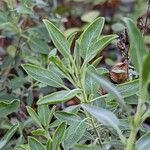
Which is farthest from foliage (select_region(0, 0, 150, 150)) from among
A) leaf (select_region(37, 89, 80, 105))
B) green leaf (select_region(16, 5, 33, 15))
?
green leaf (select_region(16, 5, 33, 15))

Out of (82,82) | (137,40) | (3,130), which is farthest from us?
(3,130)

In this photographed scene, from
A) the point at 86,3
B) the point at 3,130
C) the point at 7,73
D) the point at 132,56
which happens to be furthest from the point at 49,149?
the point at 86,3

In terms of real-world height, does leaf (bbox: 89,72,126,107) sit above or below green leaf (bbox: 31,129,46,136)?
above

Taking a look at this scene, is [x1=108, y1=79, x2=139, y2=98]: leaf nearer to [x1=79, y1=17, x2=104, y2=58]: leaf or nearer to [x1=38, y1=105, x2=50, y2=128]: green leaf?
[x1=79, y1=17, x2=104, y2=58]: leaf

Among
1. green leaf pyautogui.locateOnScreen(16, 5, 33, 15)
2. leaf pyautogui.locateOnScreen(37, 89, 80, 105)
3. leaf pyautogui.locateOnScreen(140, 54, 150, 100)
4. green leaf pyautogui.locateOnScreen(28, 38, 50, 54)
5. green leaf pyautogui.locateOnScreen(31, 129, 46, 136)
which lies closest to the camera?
leaf pyautogui.locateOnScreen(140, 54, 150, 100)

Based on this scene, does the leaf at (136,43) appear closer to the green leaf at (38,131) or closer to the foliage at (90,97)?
the foliage at (90,97)

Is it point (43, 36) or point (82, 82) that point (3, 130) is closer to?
point (43, 36)

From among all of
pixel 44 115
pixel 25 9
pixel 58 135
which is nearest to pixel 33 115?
pixel 44 115
